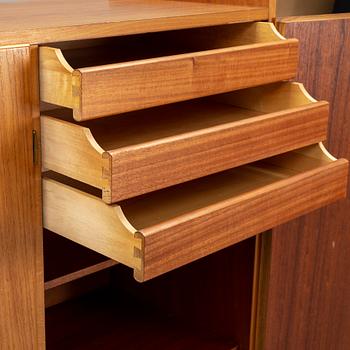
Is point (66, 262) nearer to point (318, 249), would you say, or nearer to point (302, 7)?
point (318, 249)

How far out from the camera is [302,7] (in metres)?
1.80

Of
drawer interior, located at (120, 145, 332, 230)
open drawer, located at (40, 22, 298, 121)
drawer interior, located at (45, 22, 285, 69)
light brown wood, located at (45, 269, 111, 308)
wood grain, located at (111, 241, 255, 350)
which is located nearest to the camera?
open drawer, located at (40, 22, 298, 121)

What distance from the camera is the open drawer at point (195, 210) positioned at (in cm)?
85

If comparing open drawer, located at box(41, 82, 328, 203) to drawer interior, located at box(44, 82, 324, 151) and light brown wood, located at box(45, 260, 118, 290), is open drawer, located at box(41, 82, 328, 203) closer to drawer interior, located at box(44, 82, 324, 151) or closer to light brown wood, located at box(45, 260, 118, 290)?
drawer interior, located at box(44, 82, 324, 151)

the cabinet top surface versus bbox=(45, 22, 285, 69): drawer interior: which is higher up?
the cabinet top surface

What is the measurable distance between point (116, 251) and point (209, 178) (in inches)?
11.4

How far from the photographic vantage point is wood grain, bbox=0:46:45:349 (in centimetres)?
84

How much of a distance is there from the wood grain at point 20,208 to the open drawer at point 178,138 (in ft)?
0.11

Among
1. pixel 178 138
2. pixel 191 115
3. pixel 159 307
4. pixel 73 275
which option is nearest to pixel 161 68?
pixel 178 138

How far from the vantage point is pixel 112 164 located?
0.83 meters

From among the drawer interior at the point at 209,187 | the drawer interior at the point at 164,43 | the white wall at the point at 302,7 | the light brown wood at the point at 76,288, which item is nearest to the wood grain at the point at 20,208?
the drawer interior at the point at 209,187

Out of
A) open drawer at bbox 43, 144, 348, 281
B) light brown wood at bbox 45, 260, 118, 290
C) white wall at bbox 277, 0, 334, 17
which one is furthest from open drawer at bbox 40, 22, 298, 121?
white wall at bbox 277, 0, 334, 17

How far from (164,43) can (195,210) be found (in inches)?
14.1

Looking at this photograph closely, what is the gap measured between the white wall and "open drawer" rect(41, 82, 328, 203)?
62 centimetres
